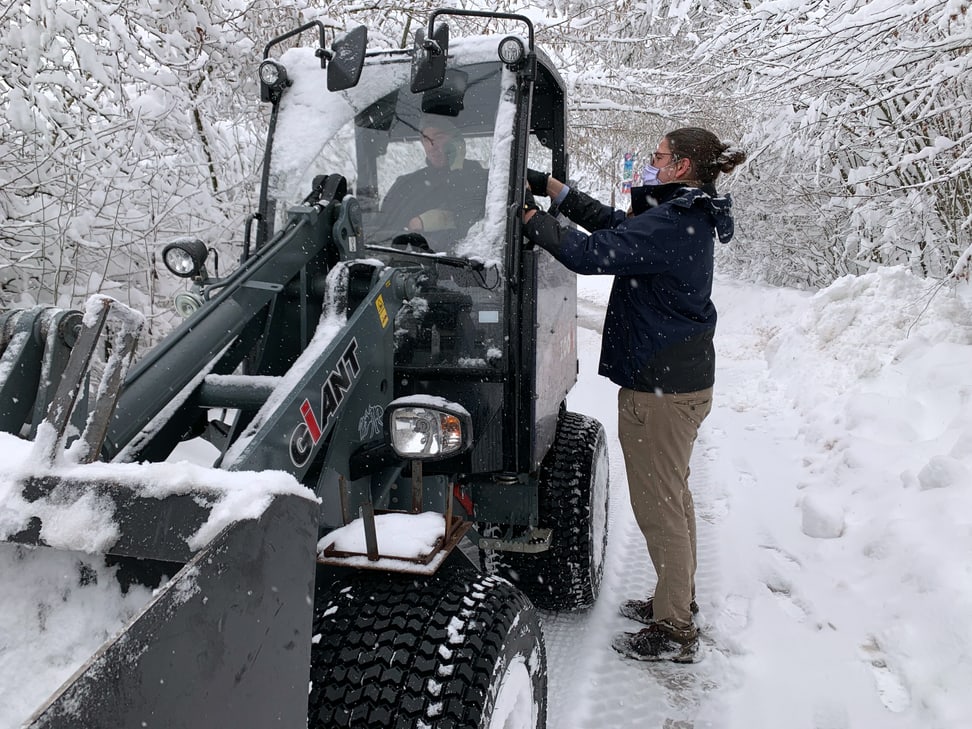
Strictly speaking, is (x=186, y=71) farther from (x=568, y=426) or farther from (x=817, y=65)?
(x=817, y=65)

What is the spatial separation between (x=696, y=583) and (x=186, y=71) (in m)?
4.69

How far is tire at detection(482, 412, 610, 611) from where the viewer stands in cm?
317

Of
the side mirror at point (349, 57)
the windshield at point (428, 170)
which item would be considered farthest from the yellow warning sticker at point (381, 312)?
the side mirror at point (349, 57)

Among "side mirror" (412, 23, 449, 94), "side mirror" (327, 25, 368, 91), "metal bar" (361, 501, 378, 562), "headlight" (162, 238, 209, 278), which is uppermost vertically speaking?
"side mirror" (327, 25, 368, 91)

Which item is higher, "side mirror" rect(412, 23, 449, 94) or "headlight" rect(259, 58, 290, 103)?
"headlight" rect(259, 58, 290, 103)

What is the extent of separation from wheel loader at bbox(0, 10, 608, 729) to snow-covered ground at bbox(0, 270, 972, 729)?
25 cm

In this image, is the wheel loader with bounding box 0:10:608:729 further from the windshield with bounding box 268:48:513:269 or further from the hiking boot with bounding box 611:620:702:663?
the hiking boot with bounding box 611:620:702:663

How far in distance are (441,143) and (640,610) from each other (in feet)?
7.29

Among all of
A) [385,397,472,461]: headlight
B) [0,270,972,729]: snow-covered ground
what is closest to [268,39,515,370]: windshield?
[385,397,472,461]: headlight

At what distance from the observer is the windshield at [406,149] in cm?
269

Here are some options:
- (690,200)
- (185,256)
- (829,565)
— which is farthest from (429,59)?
(829,565)

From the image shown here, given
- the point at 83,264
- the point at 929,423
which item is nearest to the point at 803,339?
the point at 929,423

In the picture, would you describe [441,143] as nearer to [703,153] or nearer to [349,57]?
[349,57]

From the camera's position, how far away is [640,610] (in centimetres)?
332
